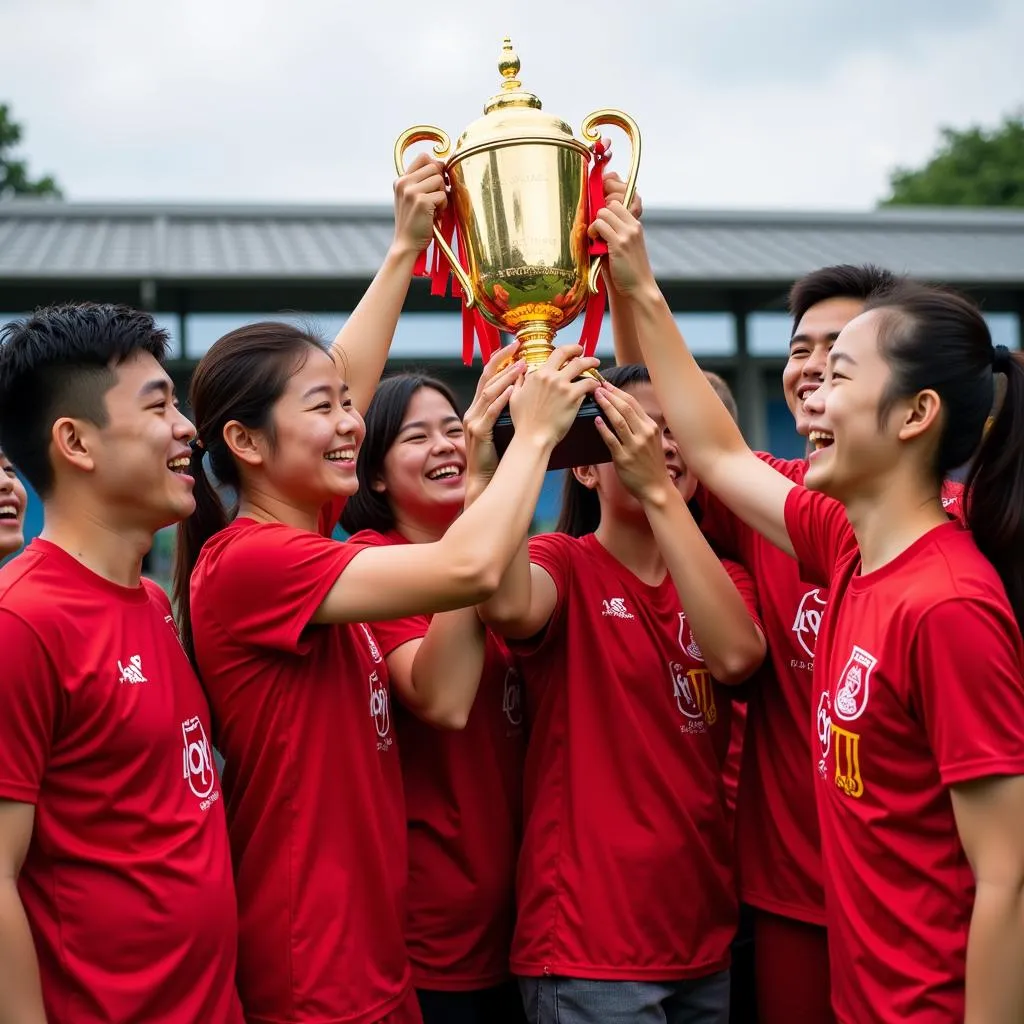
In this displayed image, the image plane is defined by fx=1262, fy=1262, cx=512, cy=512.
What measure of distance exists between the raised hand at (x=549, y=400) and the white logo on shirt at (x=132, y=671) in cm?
93

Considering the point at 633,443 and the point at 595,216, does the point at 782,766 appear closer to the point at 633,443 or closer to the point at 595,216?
the point at 633,443

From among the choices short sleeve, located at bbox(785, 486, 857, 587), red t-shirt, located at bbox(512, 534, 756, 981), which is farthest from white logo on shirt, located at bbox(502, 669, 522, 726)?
short sleeve, located at bbox(785, 486, 857, 587)

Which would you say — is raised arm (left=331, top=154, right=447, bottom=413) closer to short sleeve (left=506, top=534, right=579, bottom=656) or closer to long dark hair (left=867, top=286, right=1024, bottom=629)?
short sleeve (left=506, top=534, right=579, bottom=656)

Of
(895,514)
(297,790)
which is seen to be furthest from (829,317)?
(297,790)

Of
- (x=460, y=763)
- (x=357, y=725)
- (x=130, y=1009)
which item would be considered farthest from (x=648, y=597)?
(x=130, y=1009)

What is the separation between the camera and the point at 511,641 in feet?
9.94

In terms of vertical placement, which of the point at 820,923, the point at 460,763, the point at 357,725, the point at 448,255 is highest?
the point at 448,255

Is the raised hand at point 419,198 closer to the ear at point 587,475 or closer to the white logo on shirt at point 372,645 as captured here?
the ear at point 587,475

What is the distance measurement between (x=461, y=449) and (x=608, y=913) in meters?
1.28

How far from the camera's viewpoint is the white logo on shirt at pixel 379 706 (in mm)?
2820

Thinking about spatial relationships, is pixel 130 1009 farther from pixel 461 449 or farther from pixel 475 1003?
pixel 461 449

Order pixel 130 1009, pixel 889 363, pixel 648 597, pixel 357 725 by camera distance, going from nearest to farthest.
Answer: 1. pixel 130 1009
2. pixel 889 363
3. pixel 357 725
4. pixel 648 597

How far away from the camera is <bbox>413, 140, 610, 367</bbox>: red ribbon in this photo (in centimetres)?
314

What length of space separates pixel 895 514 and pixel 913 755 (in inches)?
19.0
